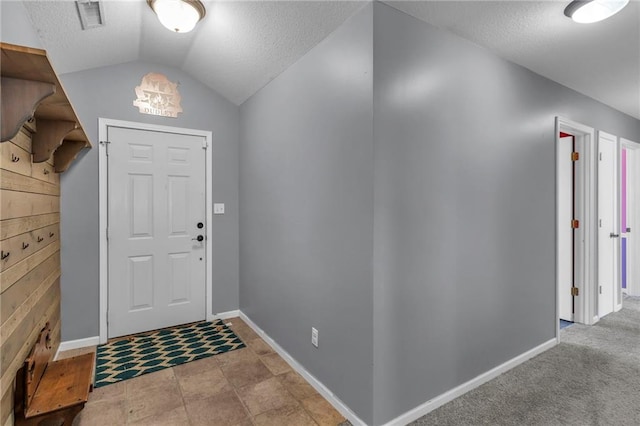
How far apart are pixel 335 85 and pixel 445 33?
30.4 inches

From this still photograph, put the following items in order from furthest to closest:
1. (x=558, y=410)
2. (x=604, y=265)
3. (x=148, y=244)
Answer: (x=604, y=265), (x=148, y=244), (x=558, y=410)

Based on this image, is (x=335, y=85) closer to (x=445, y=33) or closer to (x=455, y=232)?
(x=445, y=33)

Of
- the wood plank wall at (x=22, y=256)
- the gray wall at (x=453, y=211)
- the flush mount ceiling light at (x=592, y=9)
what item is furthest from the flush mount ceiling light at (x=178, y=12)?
the flush mount ceiling light at (x=592, y=9)

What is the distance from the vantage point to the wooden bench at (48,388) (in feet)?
5.14

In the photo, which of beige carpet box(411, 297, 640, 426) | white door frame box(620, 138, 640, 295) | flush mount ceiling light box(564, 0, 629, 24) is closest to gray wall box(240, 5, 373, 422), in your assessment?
beige carpet box(411, 297, 640, 426)

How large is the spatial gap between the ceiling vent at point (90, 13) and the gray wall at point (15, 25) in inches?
10.9

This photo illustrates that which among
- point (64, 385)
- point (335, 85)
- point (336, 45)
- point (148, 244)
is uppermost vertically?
point (336, 45)

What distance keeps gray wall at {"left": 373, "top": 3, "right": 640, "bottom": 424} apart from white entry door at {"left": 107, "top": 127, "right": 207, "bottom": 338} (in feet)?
7.59

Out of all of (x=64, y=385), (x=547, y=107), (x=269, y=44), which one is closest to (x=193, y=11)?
(x=269, y=44)

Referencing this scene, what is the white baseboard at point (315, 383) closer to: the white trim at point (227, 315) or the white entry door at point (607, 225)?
the white trim at point (227, 315)

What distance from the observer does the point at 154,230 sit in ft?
10.5

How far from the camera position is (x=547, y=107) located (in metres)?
2.79

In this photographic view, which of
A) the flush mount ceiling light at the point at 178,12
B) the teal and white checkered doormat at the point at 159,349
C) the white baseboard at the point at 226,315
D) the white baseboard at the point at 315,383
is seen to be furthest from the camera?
the white baseboard at the point at 226,315

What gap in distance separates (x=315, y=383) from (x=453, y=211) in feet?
4.88
